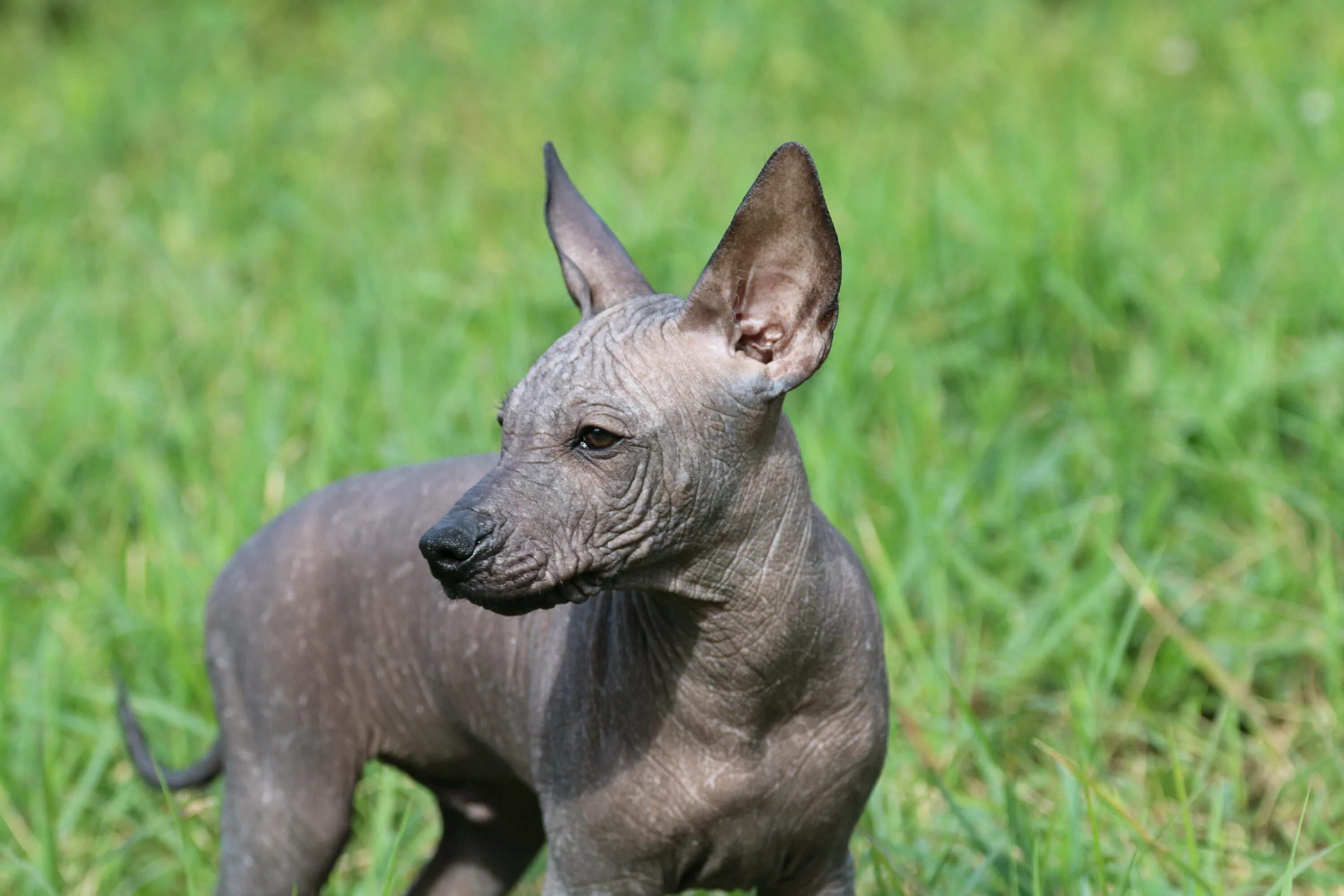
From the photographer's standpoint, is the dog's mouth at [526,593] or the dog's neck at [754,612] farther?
the dog's neck at [754,612]

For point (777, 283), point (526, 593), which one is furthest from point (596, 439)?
point (777, 283)

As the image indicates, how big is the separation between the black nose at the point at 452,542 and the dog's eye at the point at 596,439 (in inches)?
8.0

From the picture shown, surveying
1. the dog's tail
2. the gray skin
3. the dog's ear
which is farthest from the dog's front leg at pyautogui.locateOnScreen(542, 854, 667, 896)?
the dog's tail

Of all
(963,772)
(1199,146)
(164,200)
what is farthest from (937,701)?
(164,200)

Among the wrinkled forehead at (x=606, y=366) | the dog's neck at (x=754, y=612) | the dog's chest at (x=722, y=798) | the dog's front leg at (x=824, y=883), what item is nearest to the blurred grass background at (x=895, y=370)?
the dog's front leg at (x=824, y=883)

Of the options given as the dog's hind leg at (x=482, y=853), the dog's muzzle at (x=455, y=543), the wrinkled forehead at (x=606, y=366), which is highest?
the wrinkled forehead at (x=606, y=366)

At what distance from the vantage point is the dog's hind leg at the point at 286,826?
3018 millimetres

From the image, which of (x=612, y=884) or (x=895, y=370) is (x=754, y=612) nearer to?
(x=612, y=884)

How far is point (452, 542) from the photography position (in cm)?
214

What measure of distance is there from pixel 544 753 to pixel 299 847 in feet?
2.18

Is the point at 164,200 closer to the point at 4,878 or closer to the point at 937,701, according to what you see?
the point at 4,878

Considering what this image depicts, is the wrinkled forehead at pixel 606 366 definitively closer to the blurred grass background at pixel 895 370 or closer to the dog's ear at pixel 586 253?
the dog's ear at pixel 586 253

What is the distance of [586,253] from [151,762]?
1.77m

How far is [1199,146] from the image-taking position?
263 inches
